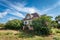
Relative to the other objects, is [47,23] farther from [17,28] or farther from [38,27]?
[17,28]

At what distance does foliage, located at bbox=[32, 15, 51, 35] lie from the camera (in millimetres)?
20248

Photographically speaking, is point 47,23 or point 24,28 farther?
point 24,28

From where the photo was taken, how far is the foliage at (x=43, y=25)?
2025 cm

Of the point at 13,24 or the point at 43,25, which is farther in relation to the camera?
the point at 13,24

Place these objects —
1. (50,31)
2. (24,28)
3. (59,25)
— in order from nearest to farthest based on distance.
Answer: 1. (50,31)
2. (24,28)
3. (59,25)

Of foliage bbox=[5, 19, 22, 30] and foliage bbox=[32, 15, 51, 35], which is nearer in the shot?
foliage bbox=[32, 15, 51, 35]

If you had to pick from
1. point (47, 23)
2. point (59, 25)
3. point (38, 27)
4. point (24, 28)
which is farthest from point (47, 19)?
point (59, 25)

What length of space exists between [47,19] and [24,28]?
624 cm

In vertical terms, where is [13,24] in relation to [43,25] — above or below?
above

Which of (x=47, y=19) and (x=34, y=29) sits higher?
(x=47, y=19)

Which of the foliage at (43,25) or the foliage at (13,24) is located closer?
the foliage at (43,25)

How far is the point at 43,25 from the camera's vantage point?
20703 mm

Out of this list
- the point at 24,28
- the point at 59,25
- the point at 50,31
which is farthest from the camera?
the point at 59,25

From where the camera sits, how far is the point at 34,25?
21422mm
